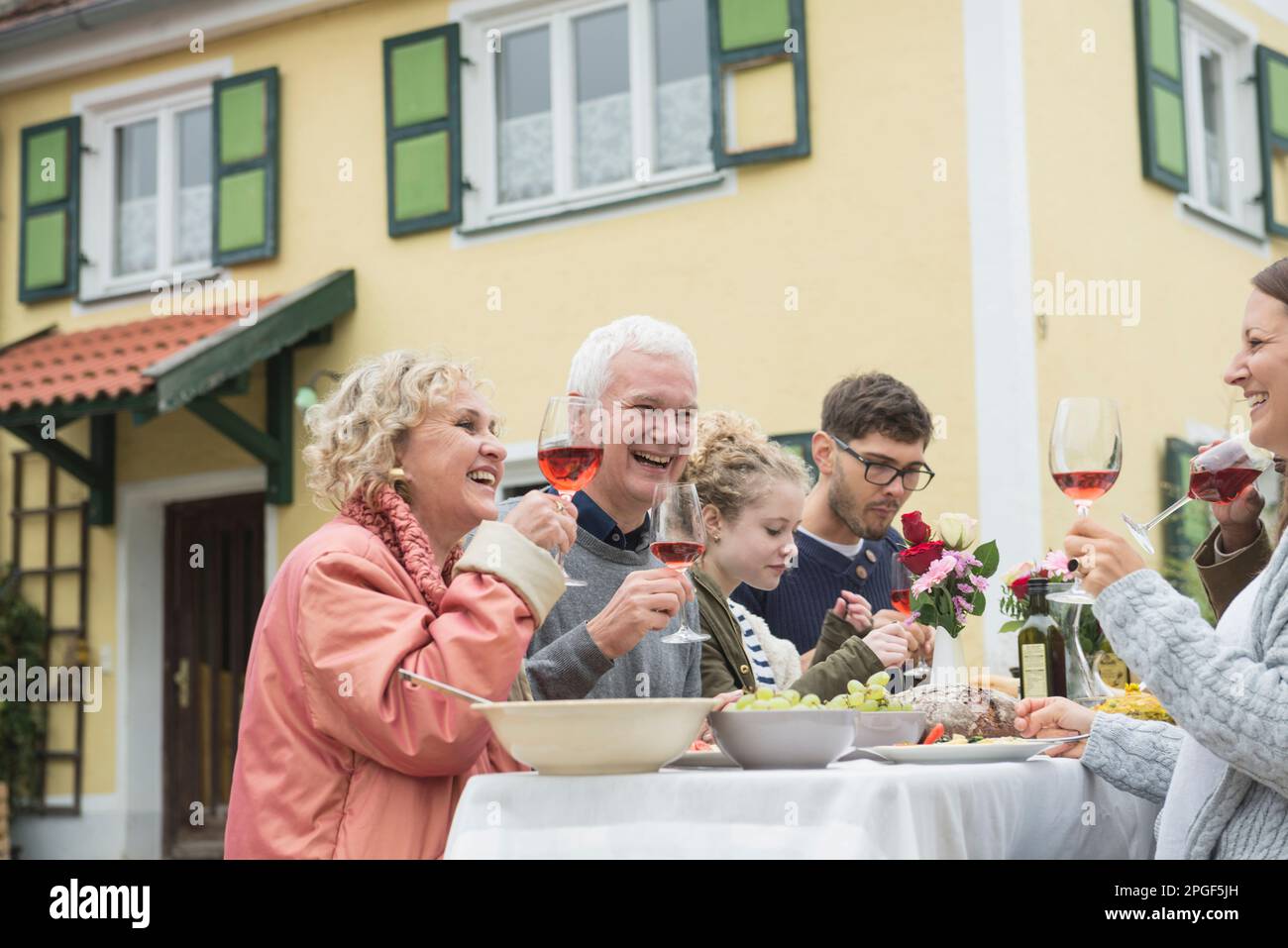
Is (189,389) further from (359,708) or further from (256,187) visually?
(359,708)

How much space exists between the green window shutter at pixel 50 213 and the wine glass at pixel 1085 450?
9.48 meters

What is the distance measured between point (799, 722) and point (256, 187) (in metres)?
8.61

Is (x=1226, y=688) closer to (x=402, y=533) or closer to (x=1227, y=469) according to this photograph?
(x=1227, y=469)

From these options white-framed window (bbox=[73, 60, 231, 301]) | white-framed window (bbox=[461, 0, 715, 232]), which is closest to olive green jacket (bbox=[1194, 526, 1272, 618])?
white-framed window (bbox=[461, 0, 715, 232])

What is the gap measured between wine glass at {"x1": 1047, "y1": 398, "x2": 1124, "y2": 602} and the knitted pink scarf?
1.01m

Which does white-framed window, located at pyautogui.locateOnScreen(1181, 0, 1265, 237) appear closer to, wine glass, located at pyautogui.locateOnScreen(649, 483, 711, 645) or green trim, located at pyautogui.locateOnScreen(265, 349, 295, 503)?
green trim, located at pyautogui.locateOnScreen(265, 349, 295, 503)

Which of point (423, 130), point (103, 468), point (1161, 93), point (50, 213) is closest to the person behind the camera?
point (1161, 93)

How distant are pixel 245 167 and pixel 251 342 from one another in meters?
1.62

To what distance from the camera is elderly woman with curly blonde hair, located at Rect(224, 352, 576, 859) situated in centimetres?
240

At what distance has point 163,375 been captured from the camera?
8.71 meters

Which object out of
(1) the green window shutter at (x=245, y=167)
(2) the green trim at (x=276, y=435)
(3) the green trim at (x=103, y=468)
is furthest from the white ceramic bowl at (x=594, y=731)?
(3) the green trim at (x=103, y=468)

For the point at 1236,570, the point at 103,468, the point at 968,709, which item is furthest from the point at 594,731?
the point at 103,468

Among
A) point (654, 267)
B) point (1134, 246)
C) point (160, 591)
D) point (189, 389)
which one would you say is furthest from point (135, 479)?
point (1134, 246)

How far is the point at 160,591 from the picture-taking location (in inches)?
418
